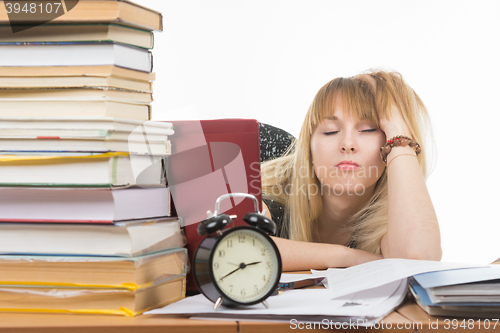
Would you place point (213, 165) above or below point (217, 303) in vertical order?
above

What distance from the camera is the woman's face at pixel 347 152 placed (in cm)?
137

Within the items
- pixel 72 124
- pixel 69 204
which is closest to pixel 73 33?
pixel 72 124

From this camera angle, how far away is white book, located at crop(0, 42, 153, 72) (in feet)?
2.14

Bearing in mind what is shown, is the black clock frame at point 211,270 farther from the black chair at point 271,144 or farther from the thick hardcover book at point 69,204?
the black chair at point 271,144

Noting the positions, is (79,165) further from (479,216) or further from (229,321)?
(479,216)

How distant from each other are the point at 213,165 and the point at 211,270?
241 mm

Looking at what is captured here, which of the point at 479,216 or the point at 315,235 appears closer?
the point at 315,235

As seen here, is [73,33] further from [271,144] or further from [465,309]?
[271,144]

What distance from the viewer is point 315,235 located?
1.77 metres

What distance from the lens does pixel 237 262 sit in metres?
0.64

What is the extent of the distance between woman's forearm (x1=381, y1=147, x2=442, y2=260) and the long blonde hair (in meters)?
0.18

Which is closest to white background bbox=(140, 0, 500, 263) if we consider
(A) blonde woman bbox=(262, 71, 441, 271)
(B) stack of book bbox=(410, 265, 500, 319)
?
(A) blonde woman bbox=(262, 71, 441, 271)

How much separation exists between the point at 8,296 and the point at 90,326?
7.0 inches

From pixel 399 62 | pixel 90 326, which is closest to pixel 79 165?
pixel 90 326
